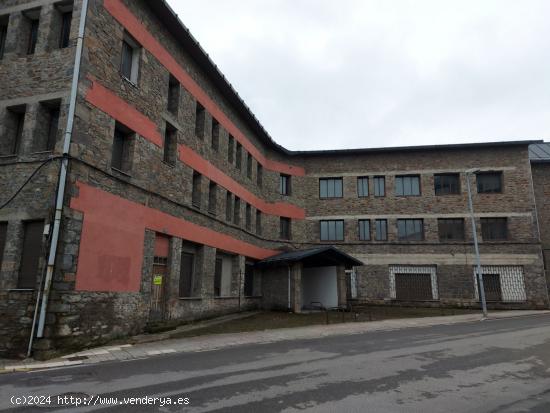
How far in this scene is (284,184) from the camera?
3075cm

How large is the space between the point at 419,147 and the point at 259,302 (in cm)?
1673

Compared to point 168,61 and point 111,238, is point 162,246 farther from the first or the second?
point 168,61

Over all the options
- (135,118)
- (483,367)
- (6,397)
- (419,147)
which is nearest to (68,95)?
(135,118)

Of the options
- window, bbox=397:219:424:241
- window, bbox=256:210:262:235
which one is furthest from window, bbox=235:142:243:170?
window, bbox=397:219:424:241

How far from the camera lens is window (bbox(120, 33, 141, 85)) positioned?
14727 mm

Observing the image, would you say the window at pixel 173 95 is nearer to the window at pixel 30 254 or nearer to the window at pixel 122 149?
the window at pixel 122 149

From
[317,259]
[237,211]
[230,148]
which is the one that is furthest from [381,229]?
[230,148]

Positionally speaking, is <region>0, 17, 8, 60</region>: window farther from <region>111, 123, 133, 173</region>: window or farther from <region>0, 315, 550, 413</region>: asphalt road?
<region>0, 315, 550, 413</region>: asphalt road

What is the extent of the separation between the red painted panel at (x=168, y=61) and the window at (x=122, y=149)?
366cm

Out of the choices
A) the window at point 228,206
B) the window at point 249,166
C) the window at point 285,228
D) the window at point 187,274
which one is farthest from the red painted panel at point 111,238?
the window at point 285,228

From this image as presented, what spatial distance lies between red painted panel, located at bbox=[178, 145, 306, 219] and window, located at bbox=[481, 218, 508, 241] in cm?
1325

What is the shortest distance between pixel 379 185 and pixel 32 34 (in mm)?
24350

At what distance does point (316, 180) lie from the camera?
31281 millimetres

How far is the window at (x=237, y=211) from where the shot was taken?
2389cm
